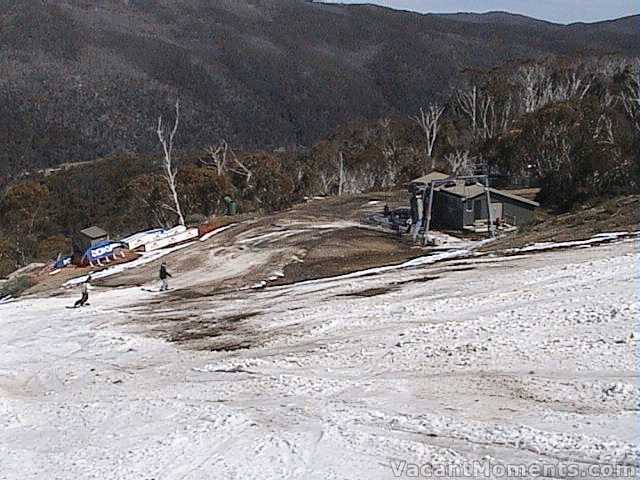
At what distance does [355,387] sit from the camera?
13.9 m

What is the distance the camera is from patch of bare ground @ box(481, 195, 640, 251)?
27.7 metres

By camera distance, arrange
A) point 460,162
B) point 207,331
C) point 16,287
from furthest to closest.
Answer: point 460,162 → point 16,287 → point 207,331

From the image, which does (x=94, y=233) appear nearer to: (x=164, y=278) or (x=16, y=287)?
(x=16, y=287)

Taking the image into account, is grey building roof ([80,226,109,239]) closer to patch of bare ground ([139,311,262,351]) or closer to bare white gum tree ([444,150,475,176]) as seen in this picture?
patch of bare ground ([139,311,262,351])

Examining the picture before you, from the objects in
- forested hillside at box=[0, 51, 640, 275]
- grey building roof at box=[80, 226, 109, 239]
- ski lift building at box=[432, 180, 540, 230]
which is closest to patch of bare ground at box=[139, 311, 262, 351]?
ski lift building at box=[432, 180, 540, 230]

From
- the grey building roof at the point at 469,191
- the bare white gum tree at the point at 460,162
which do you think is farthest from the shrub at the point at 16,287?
the bare white gum tree at the point at 460,162

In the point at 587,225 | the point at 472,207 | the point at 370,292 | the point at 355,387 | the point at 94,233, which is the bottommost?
the point at 94,233

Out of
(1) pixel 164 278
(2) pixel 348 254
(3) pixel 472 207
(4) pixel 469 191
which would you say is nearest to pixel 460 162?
(4) pixel 469 191

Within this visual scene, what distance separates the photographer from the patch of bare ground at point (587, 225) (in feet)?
91.0

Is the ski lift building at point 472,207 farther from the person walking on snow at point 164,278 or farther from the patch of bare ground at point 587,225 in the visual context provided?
the person walking on snow at point 164,278

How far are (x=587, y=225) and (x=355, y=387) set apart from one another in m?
18.6

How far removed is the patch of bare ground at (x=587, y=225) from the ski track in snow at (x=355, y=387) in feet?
18.1

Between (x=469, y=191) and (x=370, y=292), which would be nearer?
(x=370, y=292)

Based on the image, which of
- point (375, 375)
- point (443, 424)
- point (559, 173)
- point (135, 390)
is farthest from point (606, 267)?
point (559, 173)
